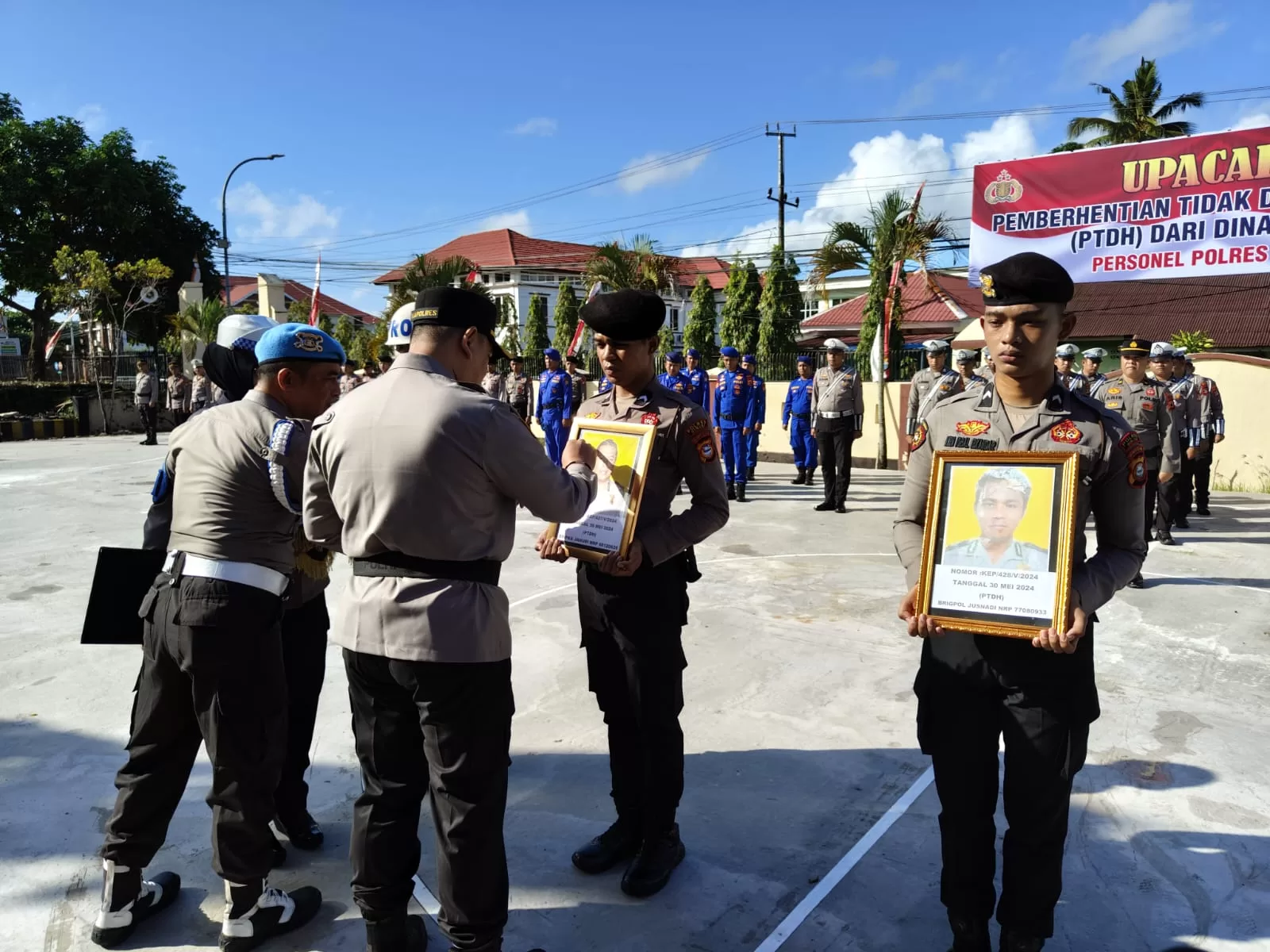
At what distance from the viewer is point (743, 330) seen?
97.9ft

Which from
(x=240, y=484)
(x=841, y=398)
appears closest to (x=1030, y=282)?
(x=240, y=484)

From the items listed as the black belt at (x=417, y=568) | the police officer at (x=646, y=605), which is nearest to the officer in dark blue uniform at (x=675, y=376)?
the police officer at (x=646, y=605)

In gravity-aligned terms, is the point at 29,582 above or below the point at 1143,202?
below

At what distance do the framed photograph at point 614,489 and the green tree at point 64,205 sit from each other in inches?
1258

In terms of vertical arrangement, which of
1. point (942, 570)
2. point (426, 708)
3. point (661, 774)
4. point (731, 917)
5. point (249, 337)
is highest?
point (249, 337)

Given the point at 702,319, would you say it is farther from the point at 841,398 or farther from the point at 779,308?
the point at 841,398

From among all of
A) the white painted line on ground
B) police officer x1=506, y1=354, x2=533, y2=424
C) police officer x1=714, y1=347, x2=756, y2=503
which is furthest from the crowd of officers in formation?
police officer x1=506, y1=354, x2=533, y2=424

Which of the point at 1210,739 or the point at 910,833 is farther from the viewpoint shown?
the point at 1210,739

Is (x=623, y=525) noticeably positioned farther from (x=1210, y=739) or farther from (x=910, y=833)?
(x=1210, y=739)

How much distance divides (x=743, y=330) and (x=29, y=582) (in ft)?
82.7

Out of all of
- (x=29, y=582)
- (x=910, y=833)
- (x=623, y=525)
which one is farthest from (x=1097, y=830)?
(x=29, y=582)

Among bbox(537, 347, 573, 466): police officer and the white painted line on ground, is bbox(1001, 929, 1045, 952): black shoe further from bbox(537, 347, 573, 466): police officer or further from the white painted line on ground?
bbox(537, 347, 573, 466): police officer

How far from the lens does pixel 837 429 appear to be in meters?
10.3

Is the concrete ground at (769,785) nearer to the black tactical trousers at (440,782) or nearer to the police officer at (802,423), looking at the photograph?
the black tactical trousers at (440,782)
